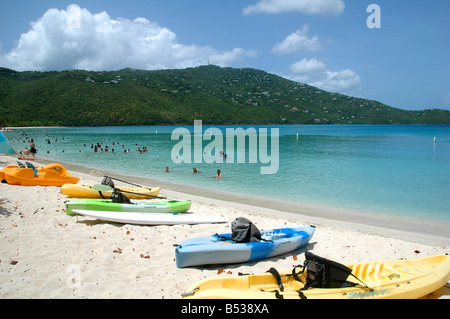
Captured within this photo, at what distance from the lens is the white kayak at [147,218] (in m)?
7.48

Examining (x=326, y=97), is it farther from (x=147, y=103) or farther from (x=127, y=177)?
(x=127, y=177)

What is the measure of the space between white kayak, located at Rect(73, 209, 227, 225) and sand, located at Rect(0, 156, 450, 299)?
0.18 m

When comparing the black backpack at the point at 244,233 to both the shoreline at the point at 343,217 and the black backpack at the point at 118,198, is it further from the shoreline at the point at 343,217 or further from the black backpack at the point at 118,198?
the black backpack at the point at 118,198

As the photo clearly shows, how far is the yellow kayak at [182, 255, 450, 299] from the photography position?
143 inches

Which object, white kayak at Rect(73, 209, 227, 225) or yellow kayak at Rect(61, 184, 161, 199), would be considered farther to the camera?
yellow kayak at Rect(61, 184, 161, 199)

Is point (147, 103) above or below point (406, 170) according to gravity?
above

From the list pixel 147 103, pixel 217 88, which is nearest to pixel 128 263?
pixel 147 103

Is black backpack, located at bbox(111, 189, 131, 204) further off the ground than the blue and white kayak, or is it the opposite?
black backpack, located at bbox(111, 189, 131, 204)

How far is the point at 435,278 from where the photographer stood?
14.0 ft

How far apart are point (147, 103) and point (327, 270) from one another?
94023mm

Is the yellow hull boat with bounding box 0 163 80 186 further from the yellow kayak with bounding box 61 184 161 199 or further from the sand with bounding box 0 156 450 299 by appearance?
the yellow kayak with bounding box 61 184 161 199

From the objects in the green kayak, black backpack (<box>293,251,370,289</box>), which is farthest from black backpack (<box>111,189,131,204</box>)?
black backpack (<box>293,251,370,289</box>)

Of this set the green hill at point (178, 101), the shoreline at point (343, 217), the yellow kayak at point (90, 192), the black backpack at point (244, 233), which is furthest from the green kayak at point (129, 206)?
the green hill at point (178, 101)
